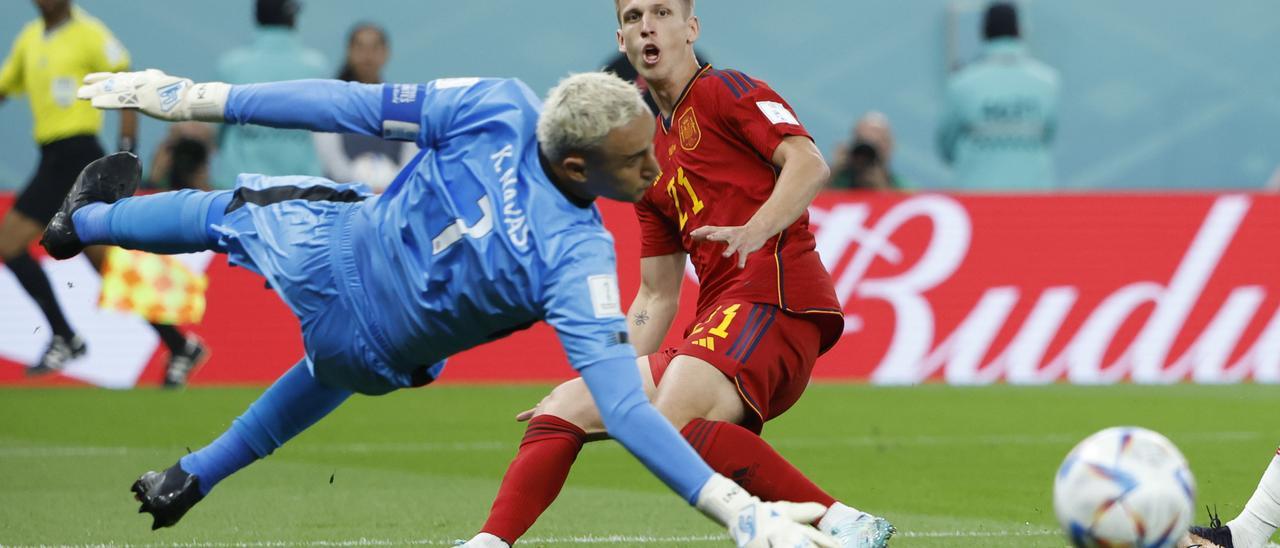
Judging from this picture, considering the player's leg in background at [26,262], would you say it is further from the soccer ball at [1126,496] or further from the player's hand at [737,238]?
the soccer ball at [1126,496]

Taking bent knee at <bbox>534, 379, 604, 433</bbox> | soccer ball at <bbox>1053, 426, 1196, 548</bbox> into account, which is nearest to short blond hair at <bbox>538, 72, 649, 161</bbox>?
bent knee at <bbox>534, 379, 604, 433</bbox>

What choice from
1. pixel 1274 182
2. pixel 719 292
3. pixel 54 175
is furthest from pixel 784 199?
pixel 1274 182

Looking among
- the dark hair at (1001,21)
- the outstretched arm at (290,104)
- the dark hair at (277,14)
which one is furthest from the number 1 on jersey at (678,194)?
the dark hair at (1001,21)

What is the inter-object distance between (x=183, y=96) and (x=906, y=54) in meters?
14.3

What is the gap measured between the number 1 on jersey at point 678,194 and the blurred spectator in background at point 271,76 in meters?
7.75

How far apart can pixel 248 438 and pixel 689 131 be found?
170cm

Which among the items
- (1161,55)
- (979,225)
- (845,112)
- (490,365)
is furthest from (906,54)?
(490,365)

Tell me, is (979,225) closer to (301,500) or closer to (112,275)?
(112,275)

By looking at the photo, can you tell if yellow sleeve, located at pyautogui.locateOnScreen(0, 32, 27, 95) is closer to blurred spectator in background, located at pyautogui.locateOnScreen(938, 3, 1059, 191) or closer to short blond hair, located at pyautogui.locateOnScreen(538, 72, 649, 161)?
blurred spectator in background, located at pyautogui.locateOnScreen(938, 3, 1059, 191)

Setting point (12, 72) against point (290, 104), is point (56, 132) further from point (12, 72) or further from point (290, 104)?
point (290, 104)

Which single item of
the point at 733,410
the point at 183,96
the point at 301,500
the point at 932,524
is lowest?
the point at 301,500

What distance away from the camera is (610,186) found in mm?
4707

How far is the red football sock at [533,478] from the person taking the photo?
214 inches

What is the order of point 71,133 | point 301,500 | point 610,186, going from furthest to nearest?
1. point 71,133
2. point 301,500
3. point 610,186
